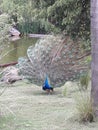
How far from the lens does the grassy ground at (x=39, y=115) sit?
595 centimetres

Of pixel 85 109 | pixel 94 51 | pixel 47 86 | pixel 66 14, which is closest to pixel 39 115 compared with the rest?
pixel 85 109

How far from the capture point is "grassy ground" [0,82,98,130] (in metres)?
5.95

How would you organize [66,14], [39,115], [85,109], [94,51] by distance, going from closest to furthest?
[85,109] → [94,51] → [39,115] → [66,14]

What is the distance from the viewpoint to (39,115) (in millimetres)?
6672

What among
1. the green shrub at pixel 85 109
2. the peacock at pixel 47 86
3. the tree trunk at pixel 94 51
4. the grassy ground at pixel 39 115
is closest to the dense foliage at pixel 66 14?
the peacock at pixel 47 86

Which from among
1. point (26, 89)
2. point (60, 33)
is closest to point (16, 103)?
point (26, 89)

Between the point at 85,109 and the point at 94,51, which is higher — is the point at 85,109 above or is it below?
below

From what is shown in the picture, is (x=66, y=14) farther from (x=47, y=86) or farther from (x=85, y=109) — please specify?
(x=85, y=109)

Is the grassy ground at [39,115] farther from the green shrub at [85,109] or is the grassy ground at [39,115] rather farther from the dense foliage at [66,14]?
the dense foliage at [66,14]

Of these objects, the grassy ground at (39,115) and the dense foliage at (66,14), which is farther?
the dense foliage at (66,14)

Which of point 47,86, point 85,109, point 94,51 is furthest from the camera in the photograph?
point 47,86

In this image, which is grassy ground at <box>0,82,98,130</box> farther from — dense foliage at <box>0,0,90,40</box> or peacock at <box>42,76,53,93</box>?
dense foliage at <box>0,0,90,40</box>

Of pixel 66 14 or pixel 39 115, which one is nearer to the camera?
pixel 39 115

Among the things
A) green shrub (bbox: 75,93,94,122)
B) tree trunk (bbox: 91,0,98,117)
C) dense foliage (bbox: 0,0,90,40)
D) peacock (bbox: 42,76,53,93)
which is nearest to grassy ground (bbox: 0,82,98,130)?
green shrub (bbox: 75,93,94,122)
